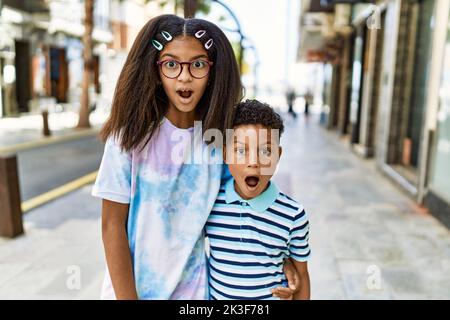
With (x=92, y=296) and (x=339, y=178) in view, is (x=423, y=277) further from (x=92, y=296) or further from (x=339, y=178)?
(x=339, y=178)

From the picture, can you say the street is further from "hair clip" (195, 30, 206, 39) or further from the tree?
"hair clip" (195, 30, 206, 39)

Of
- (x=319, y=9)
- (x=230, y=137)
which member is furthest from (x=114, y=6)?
(x=230, y=137)

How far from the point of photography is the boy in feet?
4.36

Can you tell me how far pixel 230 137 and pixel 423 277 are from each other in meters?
3.20

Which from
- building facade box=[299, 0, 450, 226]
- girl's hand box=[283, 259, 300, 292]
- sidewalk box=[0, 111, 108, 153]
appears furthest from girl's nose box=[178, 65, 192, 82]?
sidewalk box=[0, 111, 108, 153]

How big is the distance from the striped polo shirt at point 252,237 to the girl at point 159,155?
2.2 inches

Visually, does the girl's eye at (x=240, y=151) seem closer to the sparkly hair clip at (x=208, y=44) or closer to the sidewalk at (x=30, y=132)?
the sparkly hair clip at (x=208, y=44)

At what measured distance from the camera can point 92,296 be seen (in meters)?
3.39

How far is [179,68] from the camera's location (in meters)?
1.29

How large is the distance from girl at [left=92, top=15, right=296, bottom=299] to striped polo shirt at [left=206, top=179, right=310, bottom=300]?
57 mm

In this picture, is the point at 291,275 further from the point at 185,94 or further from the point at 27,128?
the point at 27,128

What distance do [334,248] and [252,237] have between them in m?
3.39

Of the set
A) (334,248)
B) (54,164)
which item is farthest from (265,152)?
(54,164)

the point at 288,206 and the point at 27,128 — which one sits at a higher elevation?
the point at 288,206
